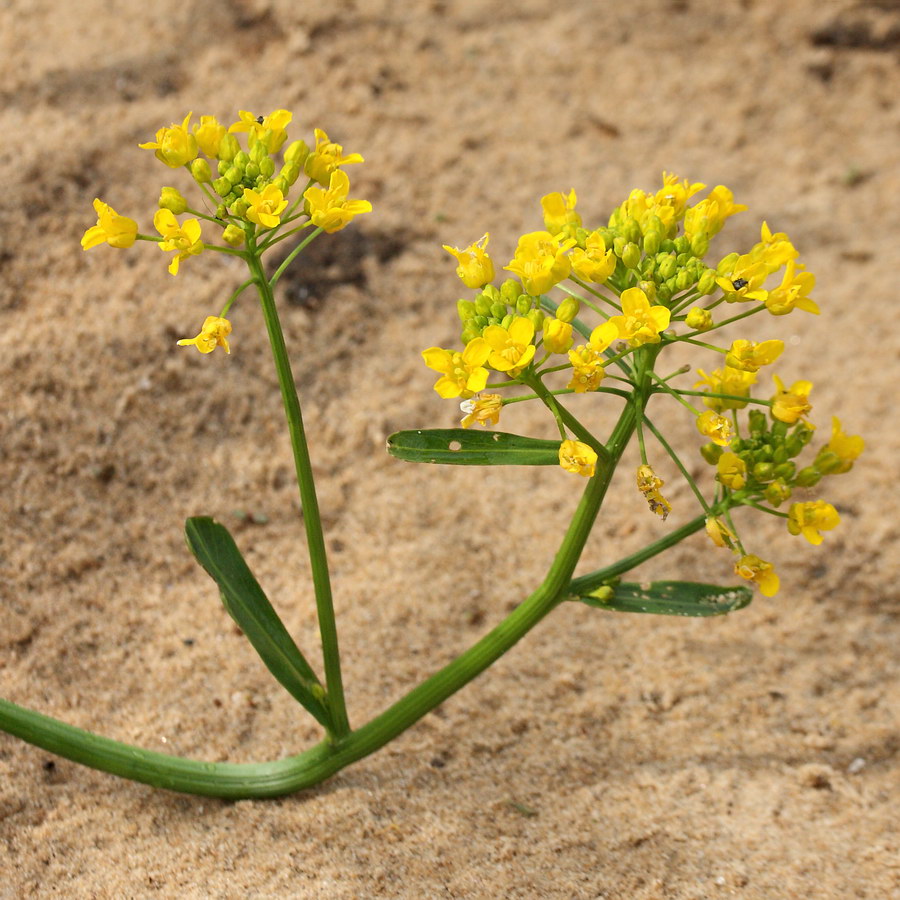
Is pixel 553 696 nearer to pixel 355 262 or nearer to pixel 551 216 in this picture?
pixel 551 216

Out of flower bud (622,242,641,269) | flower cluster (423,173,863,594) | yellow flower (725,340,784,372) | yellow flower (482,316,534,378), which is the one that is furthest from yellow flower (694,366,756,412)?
yellow flower (482,316,534,378)

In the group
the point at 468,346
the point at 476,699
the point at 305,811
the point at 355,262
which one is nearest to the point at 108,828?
the point at 305,811

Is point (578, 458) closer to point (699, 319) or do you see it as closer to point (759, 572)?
point (699, 319)

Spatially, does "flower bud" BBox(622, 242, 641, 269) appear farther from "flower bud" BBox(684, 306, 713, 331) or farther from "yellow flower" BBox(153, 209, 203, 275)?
"yellow flower" BBox(153, 209, 203, 275)

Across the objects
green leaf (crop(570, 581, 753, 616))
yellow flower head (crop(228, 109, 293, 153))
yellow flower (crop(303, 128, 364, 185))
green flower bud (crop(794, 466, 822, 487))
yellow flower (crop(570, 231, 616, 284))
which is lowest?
green leaf (crop(570, 581, 753, 616))

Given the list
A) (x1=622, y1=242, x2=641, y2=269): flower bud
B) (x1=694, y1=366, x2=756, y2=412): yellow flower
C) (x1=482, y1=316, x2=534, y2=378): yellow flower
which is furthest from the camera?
(x1=694, y1=366, x2=756, y2=412): yellow flower

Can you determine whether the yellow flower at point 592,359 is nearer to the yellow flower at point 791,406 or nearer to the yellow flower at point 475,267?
the yellow flower at point 475,267

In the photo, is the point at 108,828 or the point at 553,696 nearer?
the point at 108,828

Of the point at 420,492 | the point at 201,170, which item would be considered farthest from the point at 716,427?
the point at 420,492
